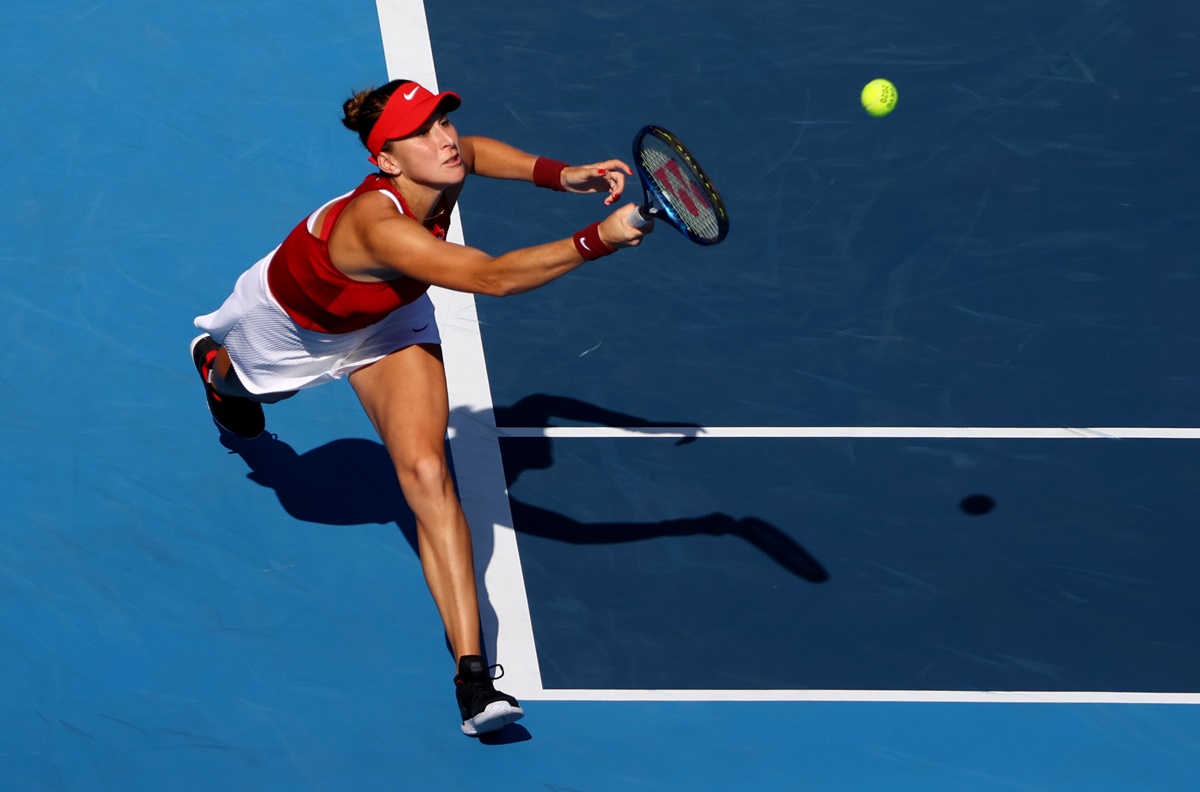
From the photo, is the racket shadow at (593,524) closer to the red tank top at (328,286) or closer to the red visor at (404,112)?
the red tank top at (328,286)

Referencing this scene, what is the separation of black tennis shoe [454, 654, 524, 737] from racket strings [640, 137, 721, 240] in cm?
171

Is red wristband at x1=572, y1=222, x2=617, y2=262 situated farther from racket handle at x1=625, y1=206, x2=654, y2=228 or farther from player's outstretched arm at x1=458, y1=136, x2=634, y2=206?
player's outstretched arm at x1=458, y1=136, x2=634, y2=206

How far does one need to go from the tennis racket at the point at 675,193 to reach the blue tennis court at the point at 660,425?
153cm

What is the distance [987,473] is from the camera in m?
5.93

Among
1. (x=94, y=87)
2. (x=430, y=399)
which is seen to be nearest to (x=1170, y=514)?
(x=430, y=399)

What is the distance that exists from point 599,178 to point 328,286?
3.37 feet

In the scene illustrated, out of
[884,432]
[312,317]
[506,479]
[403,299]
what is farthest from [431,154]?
[884,432]

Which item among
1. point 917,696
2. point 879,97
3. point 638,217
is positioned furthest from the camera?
point 879,97

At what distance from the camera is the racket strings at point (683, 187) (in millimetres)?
4508

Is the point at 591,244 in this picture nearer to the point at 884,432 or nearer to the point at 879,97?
the point at 884,432

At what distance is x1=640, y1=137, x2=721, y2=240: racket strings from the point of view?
451 centimetres

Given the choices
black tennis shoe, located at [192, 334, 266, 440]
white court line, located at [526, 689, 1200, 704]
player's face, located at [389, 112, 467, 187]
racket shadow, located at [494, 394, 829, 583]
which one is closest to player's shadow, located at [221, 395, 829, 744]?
racket shadow, located at [494, 394, 829, 583]

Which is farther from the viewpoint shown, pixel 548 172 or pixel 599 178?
pixel 548 172

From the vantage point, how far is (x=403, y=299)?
511cm
